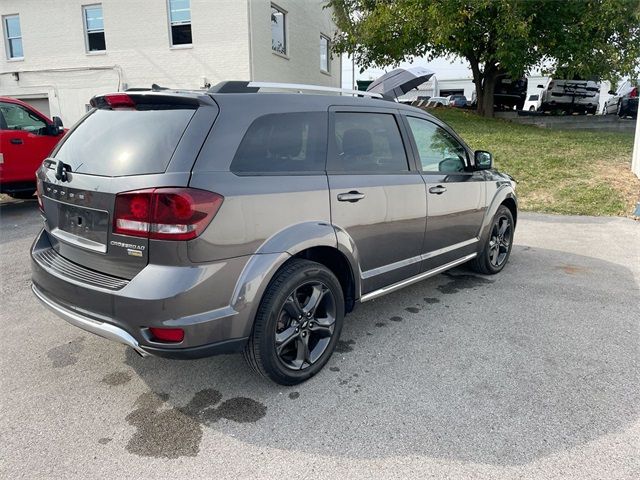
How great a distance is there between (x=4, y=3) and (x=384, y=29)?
13.3 meters

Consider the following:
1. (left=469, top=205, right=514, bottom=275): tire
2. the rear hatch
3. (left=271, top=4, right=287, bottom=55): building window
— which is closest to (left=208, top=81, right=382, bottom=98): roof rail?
the rear hatch

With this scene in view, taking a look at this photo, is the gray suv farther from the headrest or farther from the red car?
the red car

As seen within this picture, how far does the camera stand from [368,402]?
280 cm

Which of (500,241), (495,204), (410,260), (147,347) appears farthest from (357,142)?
(500,241)

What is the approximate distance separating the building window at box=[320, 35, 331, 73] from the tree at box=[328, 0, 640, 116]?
3645 mm

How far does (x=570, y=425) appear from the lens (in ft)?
8.54

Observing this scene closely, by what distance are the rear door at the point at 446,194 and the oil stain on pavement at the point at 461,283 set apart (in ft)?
1.21

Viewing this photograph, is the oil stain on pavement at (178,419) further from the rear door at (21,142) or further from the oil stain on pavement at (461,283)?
the rear door at (21,142)

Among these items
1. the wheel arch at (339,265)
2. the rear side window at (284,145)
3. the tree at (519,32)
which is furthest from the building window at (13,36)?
the wheel arch at (339,265)

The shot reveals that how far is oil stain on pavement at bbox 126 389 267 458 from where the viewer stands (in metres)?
2.42

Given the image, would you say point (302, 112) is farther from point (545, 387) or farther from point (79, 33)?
point (79, 33)

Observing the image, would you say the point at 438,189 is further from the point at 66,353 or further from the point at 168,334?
the point at 66,353

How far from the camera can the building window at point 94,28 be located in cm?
1623

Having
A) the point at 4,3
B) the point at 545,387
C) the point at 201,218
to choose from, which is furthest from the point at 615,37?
the point at 4,3
